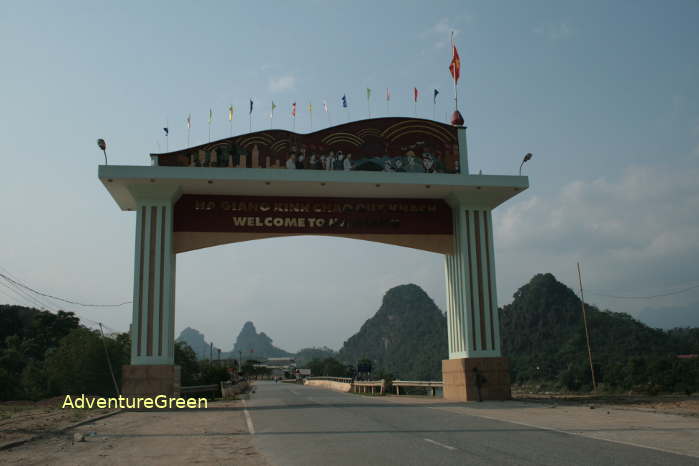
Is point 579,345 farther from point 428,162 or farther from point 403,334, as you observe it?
point 403,334

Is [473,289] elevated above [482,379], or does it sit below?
above

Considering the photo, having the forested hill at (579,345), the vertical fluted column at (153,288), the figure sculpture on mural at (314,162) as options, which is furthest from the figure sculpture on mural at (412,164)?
the forested hill at (579,345)

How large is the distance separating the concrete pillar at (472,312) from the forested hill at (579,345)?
352 inches

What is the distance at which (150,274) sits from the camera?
2605 centimetres

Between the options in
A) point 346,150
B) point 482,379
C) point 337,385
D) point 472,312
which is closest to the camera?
point 482,379

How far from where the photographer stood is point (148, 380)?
24781 mm

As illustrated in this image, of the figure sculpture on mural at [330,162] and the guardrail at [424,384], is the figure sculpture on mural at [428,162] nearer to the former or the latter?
the figure sculpture on mural at [330,162]

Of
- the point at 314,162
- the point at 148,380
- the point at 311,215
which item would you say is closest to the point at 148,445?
the point at 148,380

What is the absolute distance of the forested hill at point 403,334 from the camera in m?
145

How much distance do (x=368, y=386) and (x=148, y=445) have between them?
1136 inches

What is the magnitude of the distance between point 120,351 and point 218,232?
1230 inches

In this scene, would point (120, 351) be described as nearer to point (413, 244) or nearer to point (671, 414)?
point (413, 244)

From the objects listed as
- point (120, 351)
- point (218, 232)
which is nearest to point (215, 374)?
point (120, 351)

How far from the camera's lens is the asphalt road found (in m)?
9.20
